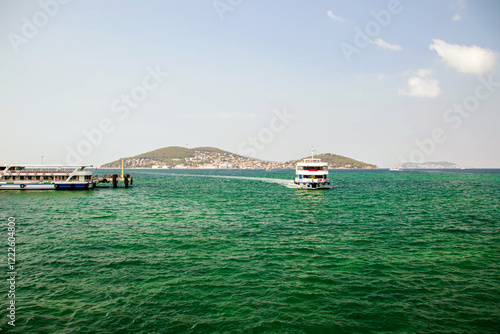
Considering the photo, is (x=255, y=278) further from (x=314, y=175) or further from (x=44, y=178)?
(x=44, y=178)

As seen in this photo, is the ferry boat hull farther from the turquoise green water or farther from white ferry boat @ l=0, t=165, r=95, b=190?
the turquoise green water

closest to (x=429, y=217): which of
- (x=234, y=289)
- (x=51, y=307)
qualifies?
(x=234, y=289)

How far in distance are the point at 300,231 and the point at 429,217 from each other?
18.1m

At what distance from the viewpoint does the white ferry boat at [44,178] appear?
69.7m

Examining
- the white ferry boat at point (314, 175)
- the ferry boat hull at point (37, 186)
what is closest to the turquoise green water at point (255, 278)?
the white ferry boat at point (314, 175)

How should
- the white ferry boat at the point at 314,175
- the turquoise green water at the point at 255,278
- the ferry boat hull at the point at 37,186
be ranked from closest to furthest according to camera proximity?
the turquoise green water at the point at 255,278 < the ferry boat hull at the point at 37,186 < the white ferry boat at the point at 314,175

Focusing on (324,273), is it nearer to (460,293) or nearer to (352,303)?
(352,303)

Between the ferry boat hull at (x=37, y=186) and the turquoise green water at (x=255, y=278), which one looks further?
the ferry boat hull at (x=37, y=186)

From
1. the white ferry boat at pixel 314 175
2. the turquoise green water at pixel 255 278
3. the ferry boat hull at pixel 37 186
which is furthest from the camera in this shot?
the white ferry boat at pixel 314 175

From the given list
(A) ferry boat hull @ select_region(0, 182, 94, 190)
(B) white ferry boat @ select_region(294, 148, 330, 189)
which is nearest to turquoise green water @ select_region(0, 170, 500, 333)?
(B) white ferry boat @ select_region(294, 148, 330, 189)

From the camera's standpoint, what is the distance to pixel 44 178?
7212 cm

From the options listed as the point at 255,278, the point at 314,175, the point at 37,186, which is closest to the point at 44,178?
the point at 37,186

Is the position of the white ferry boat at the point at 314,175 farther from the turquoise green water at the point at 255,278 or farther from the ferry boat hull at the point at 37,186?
the ferry boat hull at the point at 37,186

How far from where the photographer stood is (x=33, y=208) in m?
40.5
